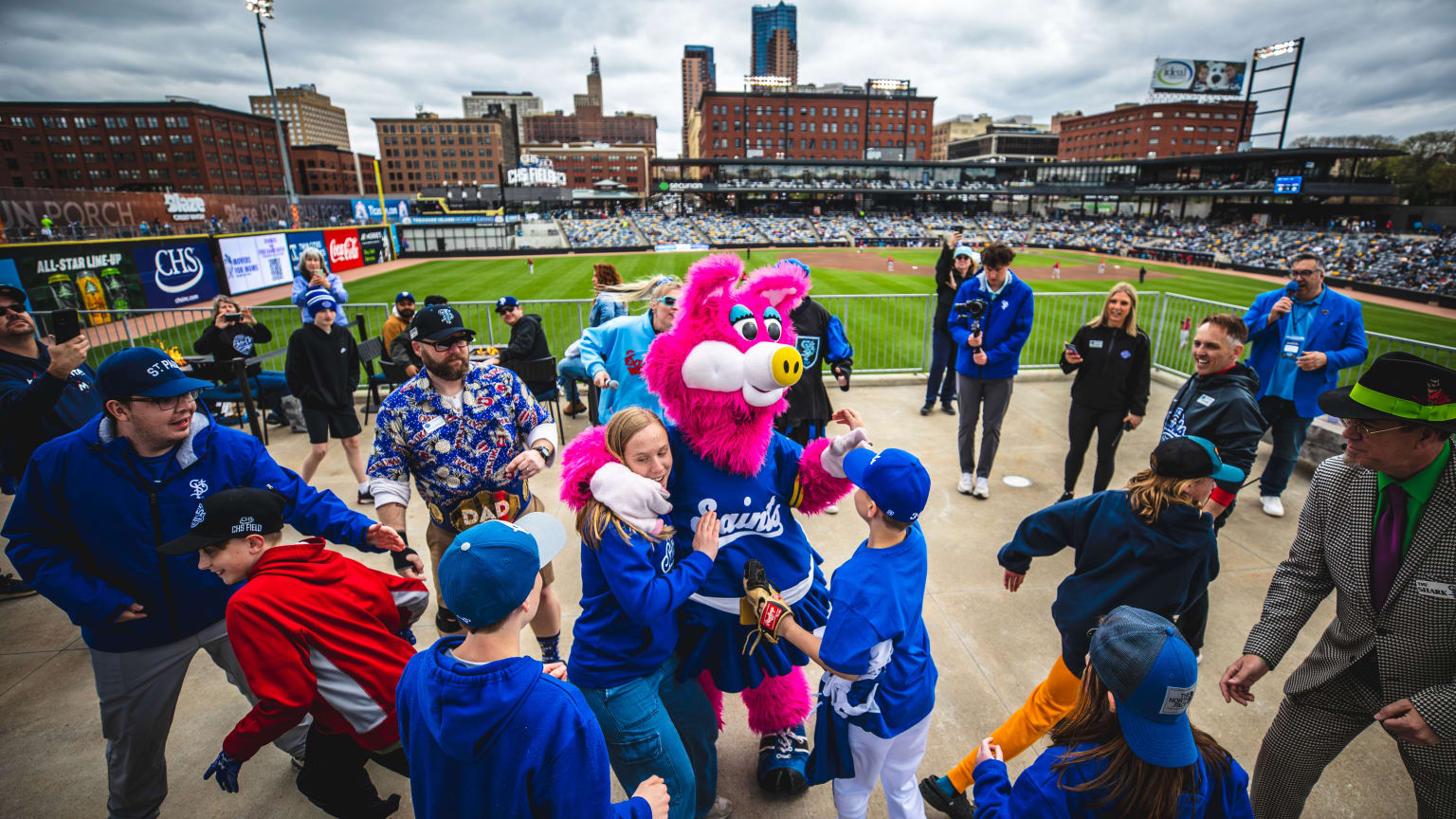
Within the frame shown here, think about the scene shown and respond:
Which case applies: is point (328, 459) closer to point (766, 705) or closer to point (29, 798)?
point (29, 798)

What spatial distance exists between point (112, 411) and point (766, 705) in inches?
118

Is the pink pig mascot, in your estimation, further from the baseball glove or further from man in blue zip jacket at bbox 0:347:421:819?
man in blue zip jacket at bbox 0:347:421:819

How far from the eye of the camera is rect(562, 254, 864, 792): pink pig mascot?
7.88ft

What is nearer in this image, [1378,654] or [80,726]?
[1378,654]

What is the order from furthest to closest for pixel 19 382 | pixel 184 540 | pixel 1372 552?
pixel 19 382
pixel 1372 552
pixel 184 540

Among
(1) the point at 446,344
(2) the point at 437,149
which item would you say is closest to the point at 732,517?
(1) the point at 446,344

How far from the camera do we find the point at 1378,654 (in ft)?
7.22

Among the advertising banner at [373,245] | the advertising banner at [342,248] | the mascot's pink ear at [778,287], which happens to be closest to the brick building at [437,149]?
the advertising banner at [373,245]

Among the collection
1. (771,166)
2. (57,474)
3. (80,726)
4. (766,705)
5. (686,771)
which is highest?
(771,166)

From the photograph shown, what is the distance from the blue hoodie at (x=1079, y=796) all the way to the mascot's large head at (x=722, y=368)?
1357 mm

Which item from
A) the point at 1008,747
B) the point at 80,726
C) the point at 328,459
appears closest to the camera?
the point at 1008,747

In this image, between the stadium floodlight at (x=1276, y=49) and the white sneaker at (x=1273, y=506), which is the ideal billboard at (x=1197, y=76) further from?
the white sneaker at (x=1273, y=506)

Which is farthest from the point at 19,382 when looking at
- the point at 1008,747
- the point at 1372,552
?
the point at 1372,552

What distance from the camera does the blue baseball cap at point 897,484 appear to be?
1.98 meters
